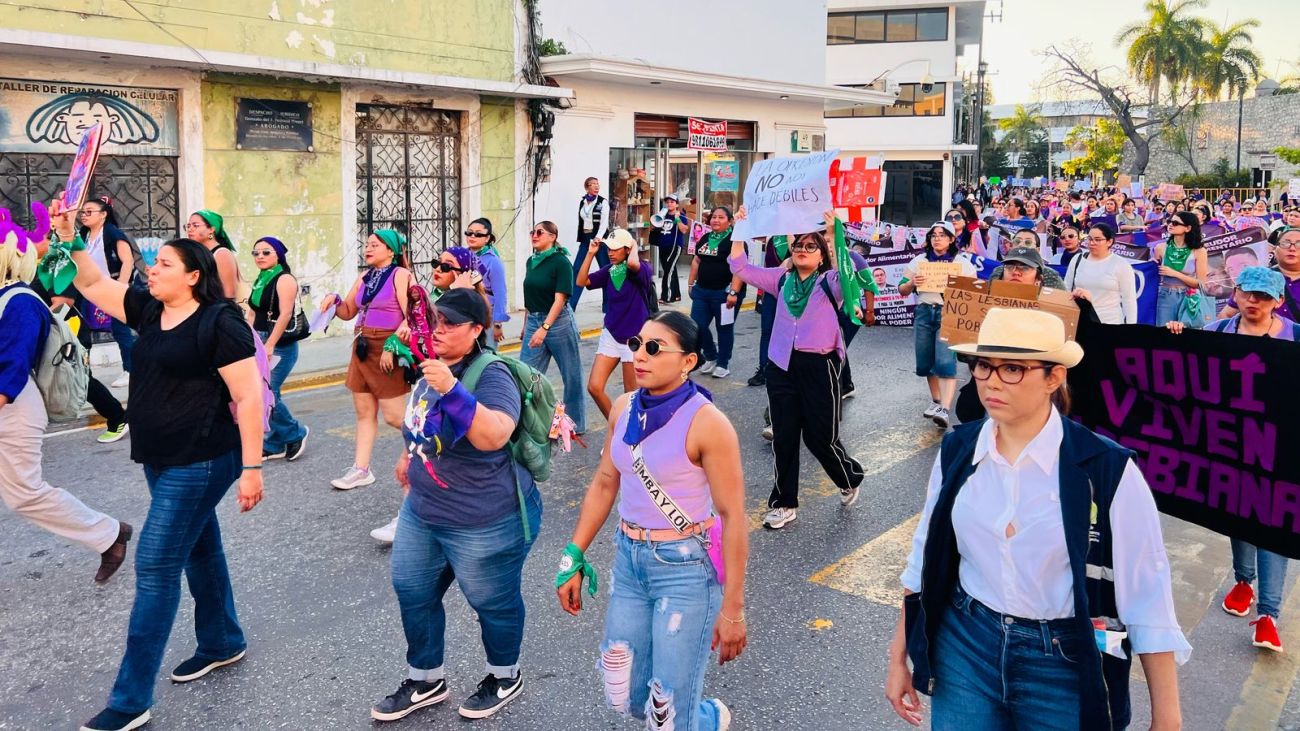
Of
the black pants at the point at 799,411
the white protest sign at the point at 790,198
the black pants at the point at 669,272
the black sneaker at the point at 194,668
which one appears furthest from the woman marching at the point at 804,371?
the black pants at the point at 669,272

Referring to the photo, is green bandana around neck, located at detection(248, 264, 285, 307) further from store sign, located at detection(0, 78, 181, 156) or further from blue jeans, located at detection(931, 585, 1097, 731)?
blue jeans, located at detection(931, 585, 1097, 731)

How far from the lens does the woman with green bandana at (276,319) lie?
7.49 metres

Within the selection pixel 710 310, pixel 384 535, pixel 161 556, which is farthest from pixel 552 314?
pixel 161 556

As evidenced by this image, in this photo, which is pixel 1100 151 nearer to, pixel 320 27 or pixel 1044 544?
pixel 320 27

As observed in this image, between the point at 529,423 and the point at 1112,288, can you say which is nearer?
the point at 529,423

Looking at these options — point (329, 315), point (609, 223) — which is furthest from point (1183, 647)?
point (609, 223)

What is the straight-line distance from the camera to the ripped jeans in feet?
11.0

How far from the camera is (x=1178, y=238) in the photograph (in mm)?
10828

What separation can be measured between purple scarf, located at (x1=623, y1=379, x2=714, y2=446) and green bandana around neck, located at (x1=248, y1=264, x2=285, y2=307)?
4747mm

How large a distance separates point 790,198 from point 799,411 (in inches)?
52.1

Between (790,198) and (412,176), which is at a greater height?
(412,176)

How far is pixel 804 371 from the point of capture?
6.50m

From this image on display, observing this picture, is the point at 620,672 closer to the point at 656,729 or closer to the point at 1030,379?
the point at 656,729

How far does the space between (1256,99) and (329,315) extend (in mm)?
61105
